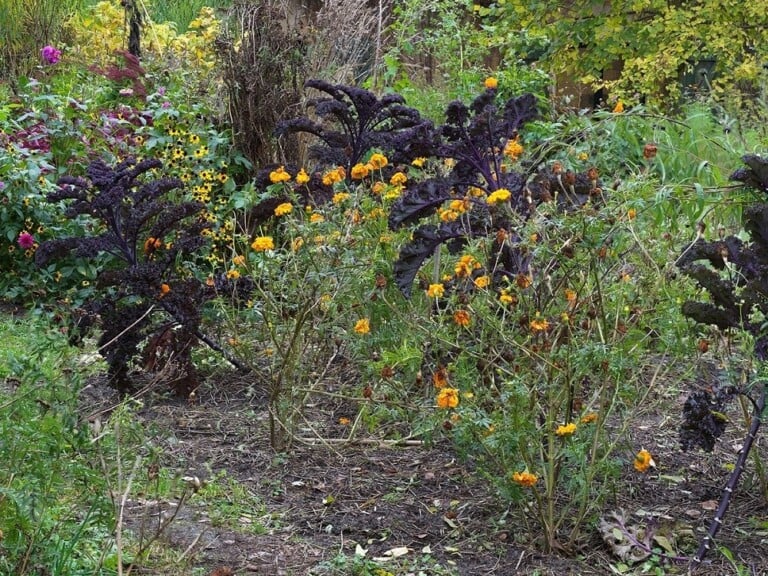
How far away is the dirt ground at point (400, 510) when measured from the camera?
9.56ft

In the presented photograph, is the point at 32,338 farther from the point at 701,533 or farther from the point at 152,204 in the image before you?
the point at 701,533

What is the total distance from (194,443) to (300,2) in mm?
8136

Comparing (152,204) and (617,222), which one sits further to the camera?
(152,204)

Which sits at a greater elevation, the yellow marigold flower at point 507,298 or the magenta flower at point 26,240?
the yellow marigold flower at point 507,298

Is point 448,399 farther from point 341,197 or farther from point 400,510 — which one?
point 341,197

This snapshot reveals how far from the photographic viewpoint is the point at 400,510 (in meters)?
3.29

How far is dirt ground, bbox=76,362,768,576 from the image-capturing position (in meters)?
2.91

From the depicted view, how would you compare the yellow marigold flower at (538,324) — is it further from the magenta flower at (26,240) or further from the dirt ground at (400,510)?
the magenta flower at (26,240)

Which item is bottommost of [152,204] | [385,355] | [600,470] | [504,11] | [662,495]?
[662,495]

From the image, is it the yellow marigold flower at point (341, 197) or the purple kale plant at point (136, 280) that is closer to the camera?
the yellow marigold flower at point (341, 197)

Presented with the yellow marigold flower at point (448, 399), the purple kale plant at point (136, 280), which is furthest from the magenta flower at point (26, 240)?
the yellow marigold flower at point (448, 399)

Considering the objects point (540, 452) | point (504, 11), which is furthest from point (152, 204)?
point (504, 11)

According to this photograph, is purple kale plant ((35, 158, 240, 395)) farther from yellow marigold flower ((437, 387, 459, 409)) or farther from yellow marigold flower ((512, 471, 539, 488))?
yellow marigold flower ((512, 471, 539, 488))

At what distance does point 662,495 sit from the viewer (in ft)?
11.0
